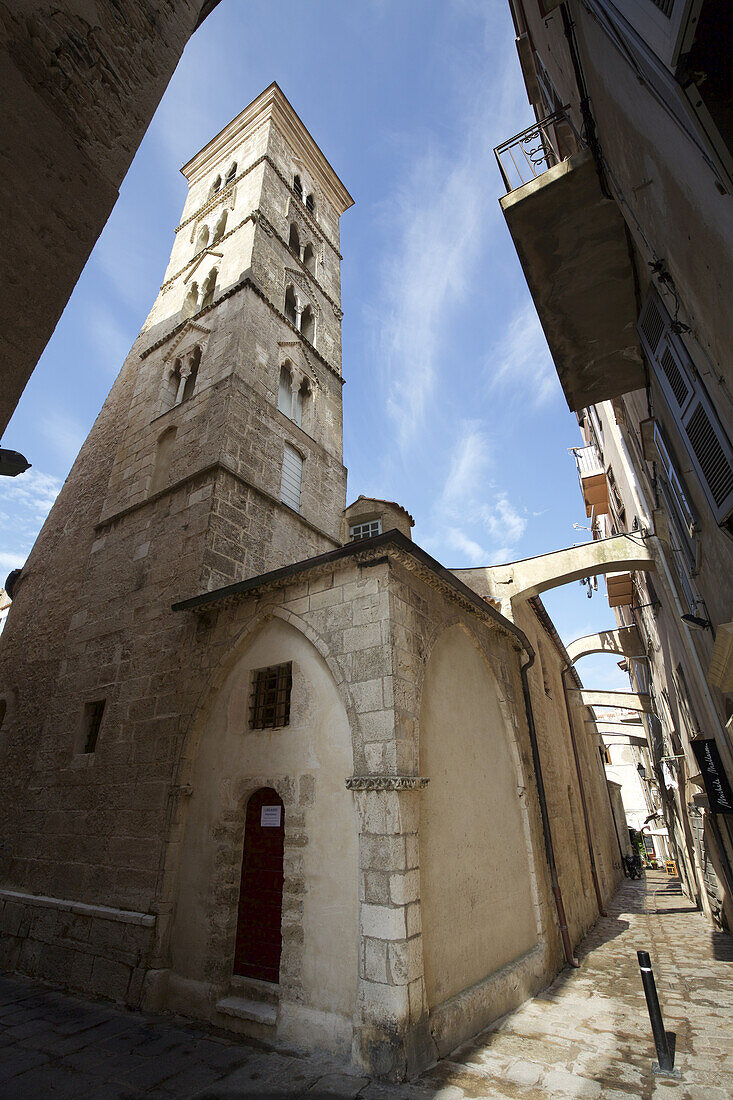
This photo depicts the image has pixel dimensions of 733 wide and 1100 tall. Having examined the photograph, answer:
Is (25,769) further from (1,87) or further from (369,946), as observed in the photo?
(1,87)

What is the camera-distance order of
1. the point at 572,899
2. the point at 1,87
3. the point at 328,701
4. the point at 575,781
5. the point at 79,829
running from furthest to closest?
the point at 575,781 → the point at 572,899 → the point at 79,829 → the point at 328,701 → the point at 1,87

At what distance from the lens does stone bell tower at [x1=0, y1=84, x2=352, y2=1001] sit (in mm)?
6574

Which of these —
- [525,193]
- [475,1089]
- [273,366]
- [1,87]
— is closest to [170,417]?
[273,366]

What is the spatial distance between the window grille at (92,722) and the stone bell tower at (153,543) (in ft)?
0.08

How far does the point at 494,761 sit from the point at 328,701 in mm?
3255

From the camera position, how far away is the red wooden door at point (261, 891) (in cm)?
534

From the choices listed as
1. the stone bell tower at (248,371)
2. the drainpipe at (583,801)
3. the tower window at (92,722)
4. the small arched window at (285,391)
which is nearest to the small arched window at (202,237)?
the stone bell tower at (248,371)

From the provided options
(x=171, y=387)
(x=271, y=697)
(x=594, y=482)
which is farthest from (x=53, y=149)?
(x=594, y=482)

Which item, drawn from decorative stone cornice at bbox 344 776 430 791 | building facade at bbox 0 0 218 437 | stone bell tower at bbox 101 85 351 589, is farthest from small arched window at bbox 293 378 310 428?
building facade at bbox 0 0 218 437

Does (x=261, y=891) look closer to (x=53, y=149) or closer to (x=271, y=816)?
(x=271, y=816)

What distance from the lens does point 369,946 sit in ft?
14.6

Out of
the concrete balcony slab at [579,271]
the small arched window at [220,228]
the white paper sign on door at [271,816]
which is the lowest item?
the white paper sign on door at [271,816]

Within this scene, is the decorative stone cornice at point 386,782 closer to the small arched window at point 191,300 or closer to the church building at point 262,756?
the church building at point 262,756

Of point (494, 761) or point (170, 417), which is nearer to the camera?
point (494, 761)
